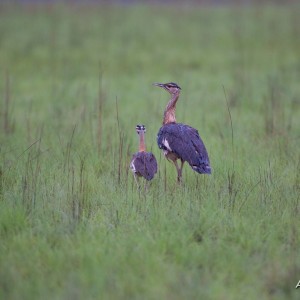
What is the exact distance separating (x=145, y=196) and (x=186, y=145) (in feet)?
2.98

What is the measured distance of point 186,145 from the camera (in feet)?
19.3

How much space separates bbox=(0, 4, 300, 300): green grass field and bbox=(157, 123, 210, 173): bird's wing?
19 centimetres

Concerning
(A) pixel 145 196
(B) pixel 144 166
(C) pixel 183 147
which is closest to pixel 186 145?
(C) pixel 183 147

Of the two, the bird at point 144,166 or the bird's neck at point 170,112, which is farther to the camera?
the bird's neck at point 170,112

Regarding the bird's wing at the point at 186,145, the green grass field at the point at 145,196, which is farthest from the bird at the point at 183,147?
the green grass field at the point at 145,196

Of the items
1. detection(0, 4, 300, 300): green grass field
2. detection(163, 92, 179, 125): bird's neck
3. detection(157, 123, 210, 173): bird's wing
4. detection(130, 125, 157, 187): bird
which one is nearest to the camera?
detection(0, 4, 300, 300): green grass field

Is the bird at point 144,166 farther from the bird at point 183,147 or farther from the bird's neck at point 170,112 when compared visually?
the bird's neck at point 170,112

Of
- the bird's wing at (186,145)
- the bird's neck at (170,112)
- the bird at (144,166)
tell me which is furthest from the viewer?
the bird's neck at (170,112)

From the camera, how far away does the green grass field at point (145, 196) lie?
3854 mm

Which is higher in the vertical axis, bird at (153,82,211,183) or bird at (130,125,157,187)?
bird at (153,82,211,183)

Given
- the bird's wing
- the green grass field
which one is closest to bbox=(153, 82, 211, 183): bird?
the bird's wing

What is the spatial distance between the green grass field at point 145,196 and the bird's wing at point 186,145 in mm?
191

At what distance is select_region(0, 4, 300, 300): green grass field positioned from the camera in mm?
3854

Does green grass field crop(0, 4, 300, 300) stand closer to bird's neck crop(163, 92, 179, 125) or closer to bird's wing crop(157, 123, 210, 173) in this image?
bird's wing crop(157, 123, 210, 173)
